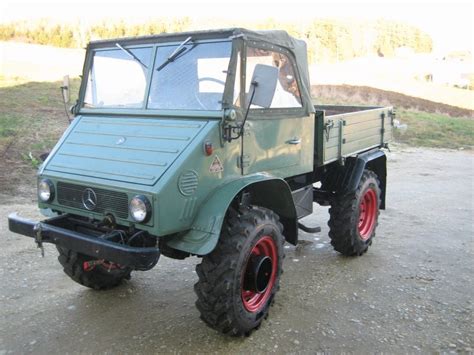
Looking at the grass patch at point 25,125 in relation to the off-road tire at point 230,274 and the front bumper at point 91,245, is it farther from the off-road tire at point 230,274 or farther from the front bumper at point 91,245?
the off-road tire at point 230,274

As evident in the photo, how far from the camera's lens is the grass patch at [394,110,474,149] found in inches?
630

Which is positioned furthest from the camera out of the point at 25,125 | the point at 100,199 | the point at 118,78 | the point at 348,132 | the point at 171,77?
the point at 25,125

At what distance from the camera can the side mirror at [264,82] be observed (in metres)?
3.65

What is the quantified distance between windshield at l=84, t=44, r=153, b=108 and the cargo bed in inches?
69.8

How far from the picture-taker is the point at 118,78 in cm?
436

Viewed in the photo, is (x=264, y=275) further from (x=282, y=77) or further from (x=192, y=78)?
(x=282, y=77)

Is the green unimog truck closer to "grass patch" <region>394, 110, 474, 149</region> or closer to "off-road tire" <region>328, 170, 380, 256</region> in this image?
"off-road tire" <region>328, 170, 380, 256</region>

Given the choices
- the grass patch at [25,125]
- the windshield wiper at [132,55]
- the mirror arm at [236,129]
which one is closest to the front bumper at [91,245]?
the mirror arm at [236,129]

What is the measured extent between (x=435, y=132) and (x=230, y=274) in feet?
51.3

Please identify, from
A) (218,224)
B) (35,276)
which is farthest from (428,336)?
(35,276)

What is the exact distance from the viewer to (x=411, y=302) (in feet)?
14.7

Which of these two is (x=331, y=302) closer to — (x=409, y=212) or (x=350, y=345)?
(x=350, y=345)

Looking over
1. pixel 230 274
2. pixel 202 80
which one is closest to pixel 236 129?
pixel 202 80

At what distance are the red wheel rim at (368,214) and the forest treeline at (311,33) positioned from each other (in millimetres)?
12428
